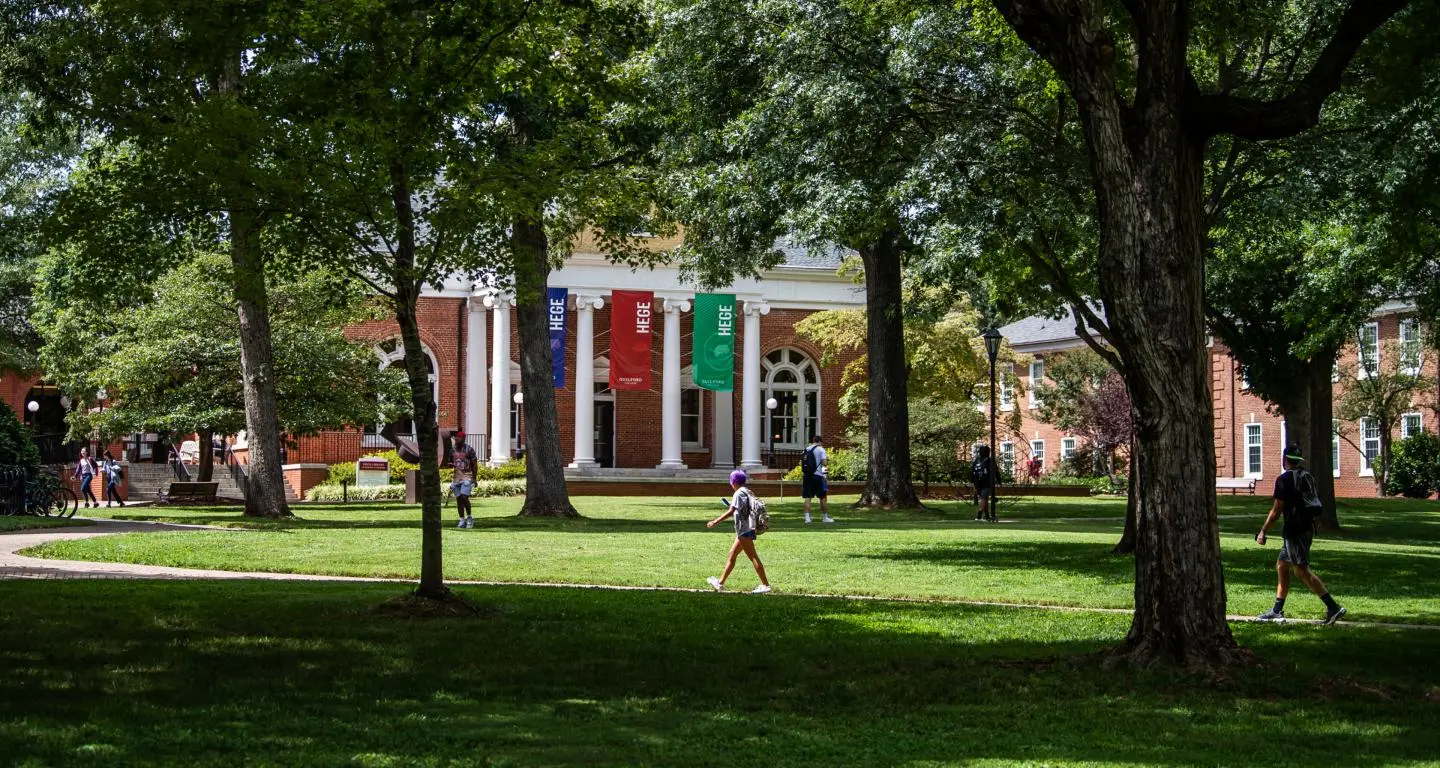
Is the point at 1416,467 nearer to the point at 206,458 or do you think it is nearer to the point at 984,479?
the point at 984,479

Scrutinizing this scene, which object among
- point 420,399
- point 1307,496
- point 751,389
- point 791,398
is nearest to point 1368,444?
point 791,398

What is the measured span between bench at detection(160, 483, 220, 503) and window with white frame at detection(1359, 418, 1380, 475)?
3431cm

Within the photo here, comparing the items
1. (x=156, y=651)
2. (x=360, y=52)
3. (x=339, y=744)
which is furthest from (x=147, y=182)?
(x=339, y=744)

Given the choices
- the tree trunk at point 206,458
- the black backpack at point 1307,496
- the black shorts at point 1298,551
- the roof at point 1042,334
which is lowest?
the black shorts at point 1298,551

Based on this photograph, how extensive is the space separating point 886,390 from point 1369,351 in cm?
2102

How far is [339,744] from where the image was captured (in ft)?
26.5

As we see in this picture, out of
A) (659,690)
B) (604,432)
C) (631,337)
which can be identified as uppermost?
(631,337)

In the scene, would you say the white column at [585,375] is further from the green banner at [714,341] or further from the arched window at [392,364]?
the green banner at [714,341]

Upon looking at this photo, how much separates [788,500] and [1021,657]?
27.9 meters

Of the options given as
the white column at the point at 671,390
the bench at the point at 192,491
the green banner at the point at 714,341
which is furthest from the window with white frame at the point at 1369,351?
the bench at the point at 192,491

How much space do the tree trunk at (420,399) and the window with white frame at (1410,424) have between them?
4148 cm

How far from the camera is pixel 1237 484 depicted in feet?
170

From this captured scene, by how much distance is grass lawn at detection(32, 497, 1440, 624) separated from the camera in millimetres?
16797

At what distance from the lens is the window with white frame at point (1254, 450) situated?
174 feet
